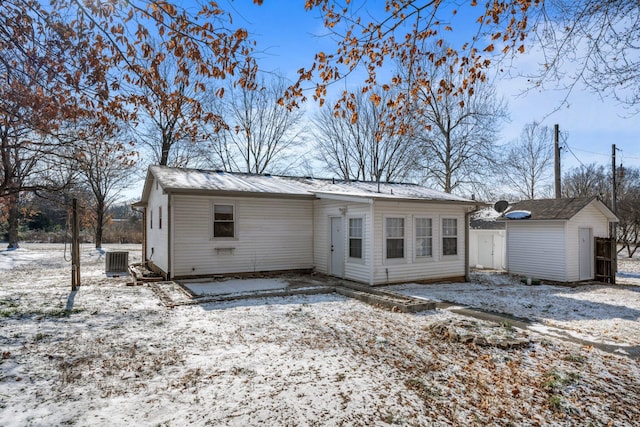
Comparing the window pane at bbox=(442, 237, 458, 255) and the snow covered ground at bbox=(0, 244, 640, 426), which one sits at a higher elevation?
the window pane at bbox=(442, 237, 458, 255)

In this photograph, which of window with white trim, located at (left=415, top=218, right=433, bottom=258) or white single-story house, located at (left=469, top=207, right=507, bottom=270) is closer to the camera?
window with white trim, located at (left=415, top=218, right=433, bottom=258)

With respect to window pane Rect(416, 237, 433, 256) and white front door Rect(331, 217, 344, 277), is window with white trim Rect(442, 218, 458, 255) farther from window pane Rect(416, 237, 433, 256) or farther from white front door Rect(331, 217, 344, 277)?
white front door Rect(331, 217, 344, 277)

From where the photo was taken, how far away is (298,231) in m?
13.1

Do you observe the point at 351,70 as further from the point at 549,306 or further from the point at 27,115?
the point at 549,306

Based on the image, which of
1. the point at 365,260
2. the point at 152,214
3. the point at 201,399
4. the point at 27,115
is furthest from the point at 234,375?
the point at 152,214

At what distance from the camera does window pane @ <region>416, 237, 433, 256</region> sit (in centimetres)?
1188

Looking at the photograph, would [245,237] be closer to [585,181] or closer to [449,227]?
[449,227]

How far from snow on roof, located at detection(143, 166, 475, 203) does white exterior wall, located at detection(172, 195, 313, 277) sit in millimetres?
436

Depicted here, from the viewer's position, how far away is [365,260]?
1093cm

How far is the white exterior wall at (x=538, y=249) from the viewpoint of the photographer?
44.6 feet

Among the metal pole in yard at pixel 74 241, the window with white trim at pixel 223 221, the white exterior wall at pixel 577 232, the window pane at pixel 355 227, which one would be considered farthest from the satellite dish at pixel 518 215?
the metal pole in yard at pixel 74 241

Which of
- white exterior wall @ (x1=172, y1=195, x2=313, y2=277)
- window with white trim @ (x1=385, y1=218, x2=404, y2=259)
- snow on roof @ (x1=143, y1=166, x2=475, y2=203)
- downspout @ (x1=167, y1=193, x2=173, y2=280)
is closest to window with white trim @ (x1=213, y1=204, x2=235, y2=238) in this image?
white exterior wall @ (x1=172, y1=195, x2=313, y2=277)

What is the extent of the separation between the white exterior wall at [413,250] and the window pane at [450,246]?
114 millimetres

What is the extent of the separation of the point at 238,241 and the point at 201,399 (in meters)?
8.43
